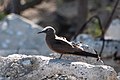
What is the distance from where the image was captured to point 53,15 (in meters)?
13.6

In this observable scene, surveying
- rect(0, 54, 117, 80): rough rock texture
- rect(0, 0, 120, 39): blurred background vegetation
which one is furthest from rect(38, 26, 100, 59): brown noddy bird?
rect(0, 0, 120, 39): blurred background vegetation

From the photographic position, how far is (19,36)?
8031 millimetres

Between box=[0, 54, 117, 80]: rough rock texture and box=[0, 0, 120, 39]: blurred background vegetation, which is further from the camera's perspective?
box=[0, 0, 120, 39]: blurred background vegetation

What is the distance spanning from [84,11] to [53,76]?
22.2 ft

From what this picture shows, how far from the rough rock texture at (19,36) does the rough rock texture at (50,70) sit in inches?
124

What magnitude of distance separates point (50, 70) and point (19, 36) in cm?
407

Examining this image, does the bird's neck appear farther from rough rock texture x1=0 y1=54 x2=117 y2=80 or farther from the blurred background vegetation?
the blurred background vegetation

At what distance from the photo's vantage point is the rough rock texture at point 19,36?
771 centimetres

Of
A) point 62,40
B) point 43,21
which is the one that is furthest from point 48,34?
point 43,21

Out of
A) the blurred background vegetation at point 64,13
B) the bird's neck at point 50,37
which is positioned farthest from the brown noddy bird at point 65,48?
the blurred background vegetation at point 64,13

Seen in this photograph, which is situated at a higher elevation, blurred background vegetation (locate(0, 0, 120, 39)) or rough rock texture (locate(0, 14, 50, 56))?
blurred background vegetation (locate(0, 0, 120, 39))

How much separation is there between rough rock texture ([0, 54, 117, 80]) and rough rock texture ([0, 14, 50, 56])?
10.4 ft

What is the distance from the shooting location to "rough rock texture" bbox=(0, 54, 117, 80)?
3.95m

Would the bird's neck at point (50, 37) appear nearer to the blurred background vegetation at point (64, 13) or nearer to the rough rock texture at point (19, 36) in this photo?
the rough rock texture at point (19, 36)
